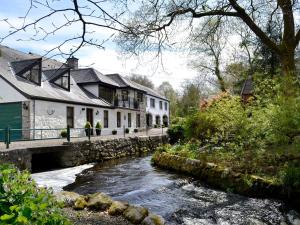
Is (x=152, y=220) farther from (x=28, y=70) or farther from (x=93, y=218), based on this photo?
(x=28, y=70)

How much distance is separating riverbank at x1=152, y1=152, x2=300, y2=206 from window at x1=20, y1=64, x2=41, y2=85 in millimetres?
14047

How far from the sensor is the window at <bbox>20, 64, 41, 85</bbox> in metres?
24.9

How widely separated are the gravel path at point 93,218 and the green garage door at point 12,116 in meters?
16.0

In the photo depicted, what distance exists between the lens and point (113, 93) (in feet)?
125

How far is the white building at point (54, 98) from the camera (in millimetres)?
22562

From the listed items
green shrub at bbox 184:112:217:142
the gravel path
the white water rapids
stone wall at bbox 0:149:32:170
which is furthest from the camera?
green shrub at bbox 184:112:217:142

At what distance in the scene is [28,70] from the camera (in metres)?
24.8

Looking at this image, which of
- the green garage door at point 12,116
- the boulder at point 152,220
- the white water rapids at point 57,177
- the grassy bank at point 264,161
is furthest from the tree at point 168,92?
the boulder at point 152,220

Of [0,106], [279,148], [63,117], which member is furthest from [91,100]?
[279,148]

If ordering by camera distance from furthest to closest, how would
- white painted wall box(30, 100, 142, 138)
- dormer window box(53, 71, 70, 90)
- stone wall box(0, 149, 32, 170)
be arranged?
dormer window box(53, 71, 70, 90)
white painted wall box(30, 100, 142, 138)
stone wall box(0, 149, 32, 170)

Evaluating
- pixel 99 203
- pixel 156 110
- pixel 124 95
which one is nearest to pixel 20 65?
pixel 124 95

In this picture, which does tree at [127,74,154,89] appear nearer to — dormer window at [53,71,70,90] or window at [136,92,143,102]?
window at [136,92,143,102]

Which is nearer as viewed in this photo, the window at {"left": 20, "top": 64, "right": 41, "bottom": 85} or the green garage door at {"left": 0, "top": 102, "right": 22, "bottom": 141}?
the green garage door at {"left": 0, "top": 102, "right": 22, "bottom": 141}

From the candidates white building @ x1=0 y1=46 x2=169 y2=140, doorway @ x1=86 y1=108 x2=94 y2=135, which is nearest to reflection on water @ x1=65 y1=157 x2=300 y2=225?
white building @ x1=0 y1=46 x2=169 y2=140
